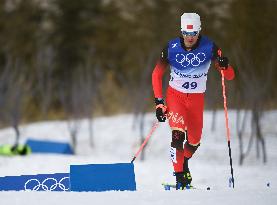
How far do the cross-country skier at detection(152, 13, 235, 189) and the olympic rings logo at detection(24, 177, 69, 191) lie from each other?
1074mm

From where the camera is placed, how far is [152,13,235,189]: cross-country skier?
571cm

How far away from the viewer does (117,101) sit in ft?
63.9

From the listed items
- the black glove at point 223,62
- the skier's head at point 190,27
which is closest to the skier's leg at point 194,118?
the black glove at point 223,62

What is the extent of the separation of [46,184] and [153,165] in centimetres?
345

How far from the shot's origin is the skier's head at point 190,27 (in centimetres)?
563

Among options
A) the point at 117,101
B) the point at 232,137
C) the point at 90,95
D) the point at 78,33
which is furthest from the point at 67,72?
the point at 232,137

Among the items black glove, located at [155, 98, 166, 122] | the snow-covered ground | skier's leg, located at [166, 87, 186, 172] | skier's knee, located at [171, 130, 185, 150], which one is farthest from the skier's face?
the snow-covered ground

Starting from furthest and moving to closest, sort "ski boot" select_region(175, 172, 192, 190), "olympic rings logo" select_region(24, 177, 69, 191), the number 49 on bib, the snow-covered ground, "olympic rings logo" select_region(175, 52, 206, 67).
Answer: "ski boot" select_region(175, 172, 192, 190)
the number 49 on bib
"olympic rings logo" select_region(175, 52, 206, 67)
"olympic rings logo" select_region(24, 177, 69, 191)
the snow-covered ground

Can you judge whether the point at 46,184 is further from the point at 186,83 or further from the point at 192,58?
the point at 192,58

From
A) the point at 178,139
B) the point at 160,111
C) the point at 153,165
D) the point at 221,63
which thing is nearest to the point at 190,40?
the point at 221,63

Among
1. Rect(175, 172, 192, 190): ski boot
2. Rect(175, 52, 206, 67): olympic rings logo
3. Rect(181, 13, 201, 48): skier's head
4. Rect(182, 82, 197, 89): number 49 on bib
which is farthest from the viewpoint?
Rect(175, 172, 192, 190): ski boot

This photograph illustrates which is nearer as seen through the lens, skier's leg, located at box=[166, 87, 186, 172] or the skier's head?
the skier's head

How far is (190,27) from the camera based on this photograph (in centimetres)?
564

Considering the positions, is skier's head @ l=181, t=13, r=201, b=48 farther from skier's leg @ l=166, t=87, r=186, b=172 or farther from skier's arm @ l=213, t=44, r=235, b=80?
skier's leg @ l=166, t=87, r=186, b=172
